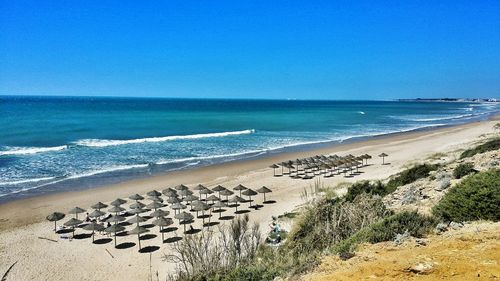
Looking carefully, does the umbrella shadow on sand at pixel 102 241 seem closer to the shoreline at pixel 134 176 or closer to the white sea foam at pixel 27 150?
the shoreline at pixel 134 176

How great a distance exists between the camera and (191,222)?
18.6m

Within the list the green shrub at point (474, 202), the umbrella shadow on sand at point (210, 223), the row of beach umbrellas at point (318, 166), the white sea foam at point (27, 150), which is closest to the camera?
the green shrub at point (474, 202)

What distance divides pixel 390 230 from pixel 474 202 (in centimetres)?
227

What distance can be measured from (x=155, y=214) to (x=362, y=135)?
41258mm

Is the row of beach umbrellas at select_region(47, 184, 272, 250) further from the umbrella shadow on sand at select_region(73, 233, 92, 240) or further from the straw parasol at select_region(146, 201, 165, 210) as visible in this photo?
the umbrella shadow on sand at select_region(73, 233, 92, 240)

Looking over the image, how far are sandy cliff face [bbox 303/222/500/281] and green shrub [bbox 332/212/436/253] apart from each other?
24cm

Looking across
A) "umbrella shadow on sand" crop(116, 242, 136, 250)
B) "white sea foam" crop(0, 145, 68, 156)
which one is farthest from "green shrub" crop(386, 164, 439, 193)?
"white sea foam" crop(0, 145, 68, 156)

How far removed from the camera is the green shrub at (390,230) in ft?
26.4

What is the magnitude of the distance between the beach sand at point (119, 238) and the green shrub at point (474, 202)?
28.1ft

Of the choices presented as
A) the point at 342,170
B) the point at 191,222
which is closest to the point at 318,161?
the point at 342,170

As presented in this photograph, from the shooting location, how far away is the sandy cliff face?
20.3 ft

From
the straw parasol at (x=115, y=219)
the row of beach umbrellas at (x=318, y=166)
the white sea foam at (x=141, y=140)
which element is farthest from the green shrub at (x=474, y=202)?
the white sea foam at (x=141, y=140)

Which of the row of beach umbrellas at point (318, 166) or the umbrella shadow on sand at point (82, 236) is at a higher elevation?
the row of beach umbrellas at point (318, 166)

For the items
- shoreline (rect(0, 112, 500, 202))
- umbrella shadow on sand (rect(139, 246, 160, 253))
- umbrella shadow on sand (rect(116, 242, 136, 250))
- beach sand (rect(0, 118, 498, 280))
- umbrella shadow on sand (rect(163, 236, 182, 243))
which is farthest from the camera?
shoreline (rect(0, 112, 500, 202))
